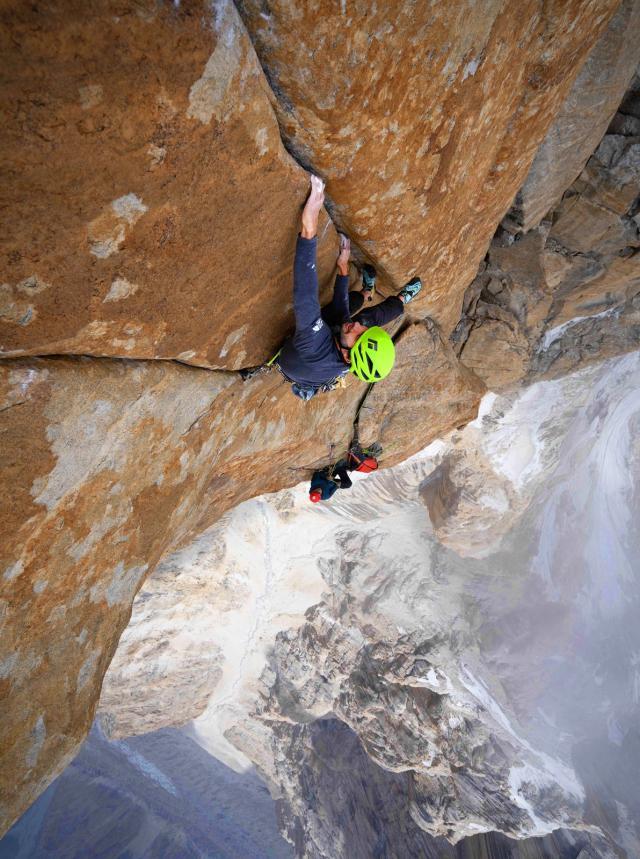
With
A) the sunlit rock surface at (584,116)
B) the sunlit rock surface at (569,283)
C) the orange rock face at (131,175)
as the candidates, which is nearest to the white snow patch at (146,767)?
the sunlit rock surface at (569,283)

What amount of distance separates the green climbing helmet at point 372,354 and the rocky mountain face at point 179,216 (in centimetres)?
57

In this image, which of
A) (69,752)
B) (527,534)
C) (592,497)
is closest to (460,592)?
(527,534)

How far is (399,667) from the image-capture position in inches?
400

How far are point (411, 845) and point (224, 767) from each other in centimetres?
823

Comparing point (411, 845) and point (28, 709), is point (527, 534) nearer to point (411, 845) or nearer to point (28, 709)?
point (411, 845)

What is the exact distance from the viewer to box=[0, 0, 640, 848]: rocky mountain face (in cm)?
174

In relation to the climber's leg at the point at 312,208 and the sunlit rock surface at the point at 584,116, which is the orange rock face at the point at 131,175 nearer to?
the climber's leg at the point at 312,208

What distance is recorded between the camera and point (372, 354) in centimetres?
356

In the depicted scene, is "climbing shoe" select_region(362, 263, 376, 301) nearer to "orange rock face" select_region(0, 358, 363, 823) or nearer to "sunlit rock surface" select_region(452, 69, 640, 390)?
"orange rock face" select_region(0, 358, 363, 823)

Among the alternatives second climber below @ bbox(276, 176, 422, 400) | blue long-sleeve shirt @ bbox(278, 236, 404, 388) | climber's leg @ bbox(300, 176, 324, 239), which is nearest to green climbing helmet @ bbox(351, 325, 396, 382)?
second climber below @ bbox(276, 176, 422, 400)

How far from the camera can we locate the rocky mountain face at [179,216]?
1741 millimetres

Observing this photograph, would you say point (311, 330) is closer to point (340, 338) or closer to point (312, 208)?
point (340, 338)

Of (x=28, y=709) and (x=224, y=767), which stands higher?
(x=28, y=709)

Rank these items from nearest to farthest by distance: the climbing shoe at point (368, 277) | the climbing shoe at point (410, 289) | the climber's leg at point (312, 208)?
the climber's leg at point (312, 208), the climbing shoe at point (368, 277), the climbing shoe at point (410, 289)
